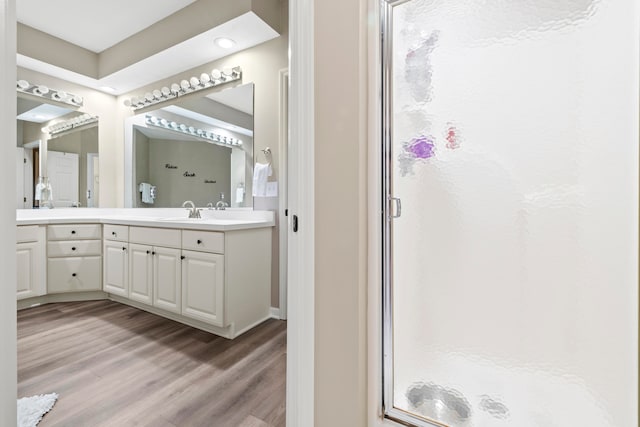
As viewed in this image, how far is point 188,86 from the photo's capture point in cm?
289

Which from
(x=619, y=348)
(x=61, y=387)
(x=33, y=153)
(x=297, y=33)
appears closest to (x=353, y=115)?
(x=297, y=33)

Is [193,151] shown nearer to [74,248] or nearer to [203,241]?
[203,241]

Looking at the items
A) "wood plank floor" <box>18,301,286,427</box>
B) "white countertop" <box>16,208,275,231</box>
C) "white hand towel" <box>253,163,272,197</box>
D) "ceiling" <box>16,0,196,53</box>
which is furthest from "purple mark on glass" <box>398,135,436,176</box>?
"ceiling" <box>16,0,196,53</box>

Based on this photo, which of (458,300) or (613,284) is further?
(458,300)

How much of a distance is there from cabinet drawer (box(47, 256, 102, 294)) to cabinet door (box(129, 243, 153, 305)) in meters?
0.69

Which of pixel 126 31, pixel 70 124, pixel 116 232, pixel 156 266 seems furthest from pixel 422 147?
pixel 70 124

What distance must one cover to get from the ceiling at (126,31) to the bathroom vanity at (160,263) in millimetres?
1501

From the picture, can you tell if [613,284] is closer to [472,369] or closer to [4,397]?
[472,369]

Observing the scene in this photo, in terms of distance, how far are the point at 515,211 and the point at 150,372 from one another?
1997 millimetres

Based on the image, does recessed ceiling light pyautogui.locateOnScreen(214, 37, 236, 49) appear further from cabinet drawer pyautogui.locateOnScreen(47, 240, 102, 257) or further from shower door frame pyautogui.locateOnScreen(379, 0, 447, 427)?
cabinet drawer pyautogui.locateOnScreen(47, 240, 102, 257)

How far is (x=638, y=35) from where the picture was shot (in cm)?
72

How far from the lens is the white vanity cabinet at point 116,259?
8.58 feet

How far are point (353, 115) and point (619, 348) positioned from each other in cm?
99

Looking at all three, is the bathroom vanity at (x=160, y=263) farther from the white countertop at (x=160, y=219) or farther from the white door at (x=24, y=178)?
the white door at (x=24, y=178)
